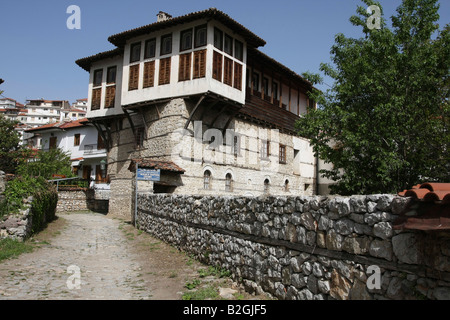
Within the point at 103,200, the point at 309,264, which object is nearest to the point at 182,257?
the point at 309,264

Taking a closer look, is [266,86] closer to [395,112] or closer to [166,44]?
[166,44]

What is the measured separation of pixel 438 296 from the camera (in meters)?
3.44

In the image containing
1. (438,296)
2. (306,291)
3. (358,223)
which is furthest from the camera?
(306,291)

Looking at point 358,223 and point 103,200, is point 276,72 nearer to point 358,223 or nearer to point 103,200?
point 103,200

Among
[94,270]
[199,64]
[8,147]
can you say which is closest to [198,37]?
[199,64]

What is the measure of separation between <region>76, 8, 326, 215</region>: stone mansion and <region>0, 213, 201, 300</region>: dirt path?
14.0 feet

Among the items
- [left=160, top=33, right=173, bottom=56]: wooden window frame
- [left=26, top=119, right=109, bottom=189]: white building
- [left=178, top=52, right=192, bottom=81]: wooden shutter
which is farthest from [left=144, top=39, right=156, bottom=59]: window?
[left=26, top=119, right=109, bottom=189]: white building

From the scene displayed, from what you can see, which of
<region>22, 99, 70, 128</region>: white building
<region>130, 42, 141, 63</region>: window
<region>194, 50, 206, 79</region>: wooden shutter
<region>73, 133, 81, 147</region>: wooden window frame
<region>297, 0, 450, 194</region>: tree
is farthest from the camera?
<region>22, 99, 70, 128</region>: white building

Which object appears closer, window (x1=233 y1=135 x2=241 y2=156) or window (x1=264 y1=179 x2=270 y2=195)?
window (x1=233 y1=135 x2=241 y2=156)

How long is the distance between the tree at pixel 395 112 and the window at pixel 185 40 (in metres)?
7.09

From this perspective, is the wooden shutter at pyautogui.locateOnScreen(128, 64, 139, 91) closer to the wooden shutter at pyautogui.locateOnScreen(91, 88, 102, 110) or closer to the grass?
the wooden shutter at pyautogui.locateOnScreen(91, 88, 102, 110)

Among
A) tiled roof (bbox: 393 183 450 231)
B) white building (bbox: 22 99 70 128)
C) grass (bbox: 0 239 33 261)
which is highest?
white building (bbox: 22 99 70 128)

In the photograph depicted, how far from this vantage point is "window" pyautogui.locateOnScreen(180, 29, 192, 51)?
57.3 ft
